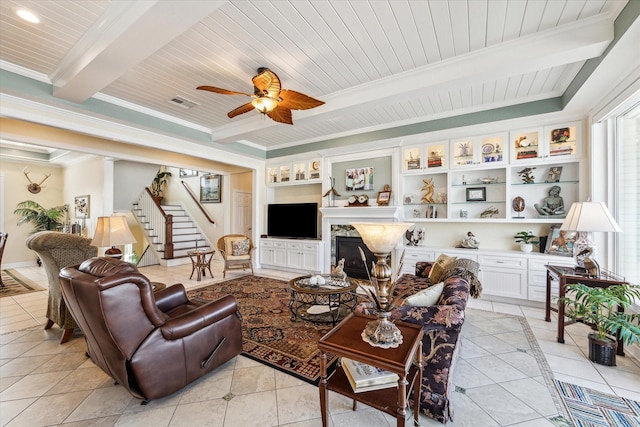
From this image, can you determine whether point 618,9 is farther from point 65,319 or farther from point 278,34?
point 65,319

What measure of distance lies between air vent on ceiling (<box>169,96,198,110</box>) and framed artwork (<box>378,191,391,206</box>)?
11.3 feet

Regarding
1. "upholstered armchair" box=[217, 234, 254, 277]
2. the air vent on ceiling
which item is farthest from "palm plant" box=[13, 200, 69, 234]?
the air vent on ceiling

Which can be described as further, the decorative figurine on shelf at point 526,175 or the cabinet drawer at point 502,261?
the decorative figurine on shelf at point 526,175

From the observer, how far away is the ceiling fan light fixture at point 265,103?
2701 millimetres

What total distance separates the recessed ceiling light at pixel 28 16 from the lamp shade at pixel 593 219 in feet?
16.7

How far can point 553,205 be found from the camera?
3721mm

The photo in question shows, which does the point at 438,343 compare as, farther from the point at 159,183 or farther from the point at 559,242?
the point at 159,183

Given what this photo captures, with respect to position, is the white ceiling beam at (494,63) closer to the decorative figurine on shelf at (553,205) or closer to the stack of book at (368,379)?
the decorative figurine on shelf at (553,205)

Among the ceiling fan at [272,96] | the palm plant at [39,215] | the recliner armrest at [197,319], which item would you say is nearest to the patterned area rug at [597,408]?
the recliner armrest at [197,319]

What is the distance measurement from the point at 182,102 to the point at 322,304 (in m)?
3.45

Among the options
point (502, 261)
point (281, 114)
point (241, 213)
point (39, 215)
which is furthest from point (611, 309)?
point (39, 215)

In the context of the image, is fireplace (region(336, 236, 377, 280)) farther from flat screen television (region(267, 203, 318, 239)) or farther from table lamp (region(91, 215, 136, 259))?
table lamp (region(91, 215, 136, 259))

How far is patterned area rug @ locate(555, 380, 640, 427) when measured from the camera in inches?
64.6

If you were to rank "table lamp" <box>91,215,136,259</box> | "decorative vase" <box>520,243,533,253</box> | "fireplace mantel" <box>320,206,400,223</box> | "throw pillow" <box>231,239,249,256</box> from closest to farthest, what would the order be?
"table lamp" <box>91,215,136,259</box> < "decorative vase" <box>520,243,533,253</box> < "fireplace mantel" <box>320,206,400,223</box> < "throw pillow" <box>231,239,249,256</box>
